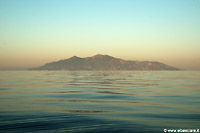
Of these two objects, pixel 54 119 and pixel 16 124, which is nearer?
pixel 16 124

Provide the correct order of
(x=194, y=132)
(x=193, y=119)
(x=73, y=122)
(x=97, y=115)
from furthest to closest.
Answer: (x=97, y=115)
(x=193, y=119)
(x=73, y=122)
(x=194, y=132)

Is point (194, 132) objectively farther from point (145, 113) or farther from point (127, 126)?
point (145, 113)

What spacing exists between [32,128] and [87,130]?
8.48 ft

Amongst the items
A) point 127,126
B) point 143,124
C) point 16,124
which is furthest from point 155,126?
point 16,124

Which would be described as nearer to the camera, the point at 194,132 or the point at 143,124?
the point at 194,132

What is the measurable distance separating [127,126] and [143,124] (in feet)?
3.10

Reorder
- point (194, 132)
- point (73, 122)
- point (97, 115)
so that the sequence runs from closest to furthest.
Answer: point (194, 132)
point (73, 122)
point (97, 115)

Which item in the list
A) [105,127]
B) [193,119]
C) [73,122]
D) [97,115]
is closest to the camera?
[105,127]

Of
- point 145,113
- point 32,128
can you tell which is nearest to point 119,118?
point 145,113

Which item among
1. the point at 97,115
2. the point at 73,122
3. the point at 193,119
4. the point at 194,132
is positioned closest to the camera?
the point at 194,132

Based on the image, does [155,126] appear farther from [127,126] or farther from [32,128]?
[32,128]

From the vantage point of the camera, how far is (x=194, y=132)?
372 inches

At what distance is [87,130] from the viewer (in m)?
9.80

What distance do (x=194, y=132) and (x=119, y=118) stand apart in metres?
4.25
